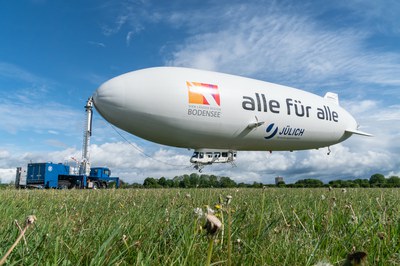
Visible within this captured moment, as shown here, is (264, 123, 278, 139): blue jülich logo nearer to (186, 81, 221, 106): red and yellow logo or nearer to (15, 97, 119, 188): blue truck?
(186, 81, 221, 106): red and yellow logo

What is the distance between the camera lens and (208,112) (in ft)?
53.5

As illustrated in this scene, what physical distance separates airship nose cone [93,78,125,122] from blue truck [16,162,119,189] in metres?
16.6

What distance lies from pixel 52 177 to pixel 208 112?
21.5 meters

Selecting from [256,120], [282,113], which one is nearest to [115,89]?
[256,120]

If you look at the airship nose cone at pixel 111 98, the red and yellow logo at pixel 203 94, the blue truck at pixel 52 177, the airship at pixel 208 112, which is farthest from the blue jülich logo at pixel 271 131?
the blue truck at pixel 52 177

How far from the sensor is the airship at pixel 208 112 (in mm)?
15492

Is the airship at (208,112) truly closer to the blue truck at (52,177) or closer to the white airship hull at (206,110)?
the white airship hull at (206,110)

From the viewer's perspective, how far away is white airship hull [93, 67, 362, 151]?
50.8 feet

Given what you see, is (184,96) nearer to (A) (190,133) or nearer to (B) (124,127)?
(A) (190,133)

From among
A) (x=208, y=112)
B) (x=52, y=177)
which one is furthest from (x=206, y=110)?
(x=52, y=177)

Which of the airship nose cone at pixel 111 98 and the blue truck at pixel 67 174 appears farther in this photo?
the blue truck at pixel 67 174

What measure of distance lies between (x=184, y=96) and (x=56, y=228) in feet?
44.9

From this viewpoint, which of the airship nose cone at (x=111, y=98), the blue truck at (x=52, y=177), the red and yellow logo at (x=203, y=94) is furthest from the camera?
the blue truck at (x=52, y=177)

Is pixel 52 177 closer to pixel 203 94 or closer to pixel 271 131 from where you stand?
pixel 203 94
